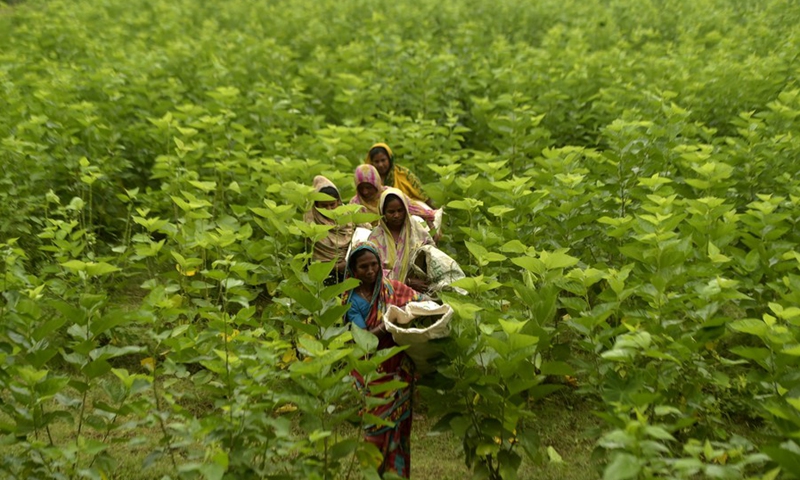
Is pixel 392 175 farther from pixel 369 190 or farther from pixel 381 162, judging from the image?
pixel 369 190

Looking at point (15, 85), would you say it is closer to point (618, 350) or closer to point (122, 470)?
point (122, 470)

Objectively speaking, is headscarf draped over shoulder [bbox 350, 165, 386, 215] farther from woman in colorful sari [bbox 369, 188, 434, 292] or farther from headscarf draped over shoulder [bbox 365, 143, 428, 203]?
woman in colorful sari [bbox 369, 188, 434, 292]

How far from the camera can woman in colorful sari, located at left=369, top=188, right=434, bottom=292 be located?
431 centimetres

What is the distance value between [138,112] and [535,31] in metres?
7.90

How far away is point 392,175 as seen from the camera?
5918 mm

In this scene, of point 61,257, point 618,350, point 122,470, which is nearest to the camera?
point 618,350

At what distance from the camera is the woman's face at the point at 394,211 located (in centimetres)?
442

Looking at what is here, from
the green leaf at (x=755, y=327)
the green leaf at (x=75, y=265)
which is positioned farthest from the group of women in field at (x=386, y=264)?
the green leaf at (x=755, y=327)

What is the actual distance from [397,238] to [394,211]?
0.55 ft

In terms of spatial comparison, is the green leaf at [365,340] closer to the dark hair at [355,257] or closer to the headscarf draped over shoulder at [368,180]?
the dark hair at [355,257]

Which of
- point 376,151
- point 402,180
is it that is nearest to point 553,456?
point 402,180

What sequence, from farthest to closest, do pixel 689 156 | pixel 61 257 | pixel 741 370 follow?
pixel 689 156
pixel 741 370
pixel 61 257

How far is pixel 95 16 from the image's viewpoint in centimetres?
1283

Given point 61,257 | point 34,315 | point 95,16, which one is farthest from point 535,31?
point 34,315
